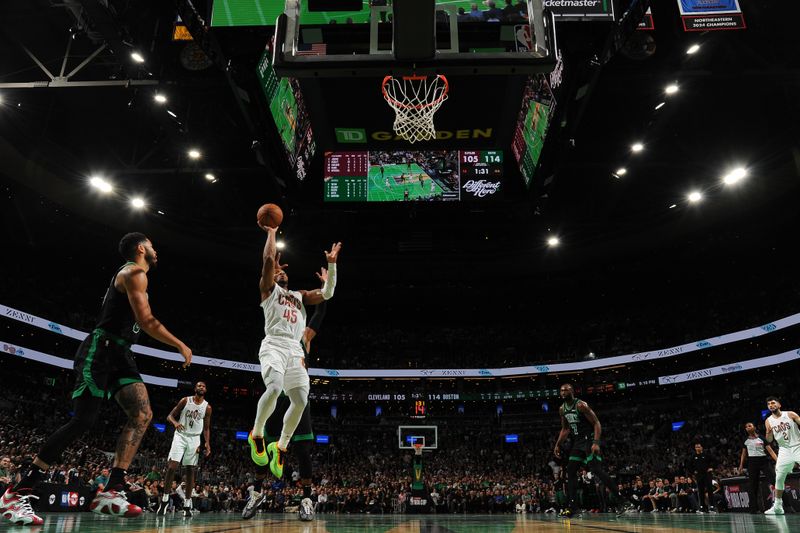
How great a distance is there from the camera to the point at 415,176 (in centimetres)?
1165

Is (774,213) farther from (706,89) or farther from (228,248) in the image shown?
(228,248)

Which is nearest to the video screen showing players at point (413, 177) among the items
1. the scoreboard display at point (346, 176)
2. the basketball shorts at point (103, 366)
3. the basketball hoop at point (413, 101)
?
the scoreboard display at point (346, 176)

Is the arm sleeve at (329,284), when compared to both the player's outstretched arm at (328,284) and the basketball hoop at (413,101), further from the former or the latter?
the basketball hoop at (413,101)


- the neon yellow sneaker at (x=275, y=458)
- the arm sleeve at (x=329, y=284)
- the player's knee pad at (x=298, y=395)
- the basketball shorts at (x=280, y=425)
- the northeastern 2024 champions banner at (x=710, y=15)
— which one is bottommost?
the neon yellow sneaker at (x=275, y=458)

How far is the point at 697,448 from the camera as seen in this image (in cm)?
1359

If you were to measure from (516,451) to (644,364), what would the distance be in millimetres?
9152

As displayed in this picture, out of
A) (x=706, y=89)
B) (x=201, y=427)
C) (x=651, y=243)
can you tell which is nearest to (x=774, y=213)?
(x=651, y=243)

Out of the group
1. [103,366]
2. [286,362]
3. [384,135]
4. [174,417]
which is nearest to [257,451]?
[286,362]

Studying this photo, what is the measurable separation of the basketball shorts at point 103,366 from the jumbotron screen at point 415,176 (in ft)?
24.4

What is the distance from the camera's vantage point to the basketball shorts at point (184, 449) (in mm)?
9680

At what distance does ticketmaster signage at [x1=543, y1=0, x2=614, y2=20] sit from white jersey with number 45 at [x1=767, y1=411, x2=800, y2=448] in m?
7.02

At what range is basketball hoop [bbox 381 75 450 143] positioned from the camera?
1020 centimetres

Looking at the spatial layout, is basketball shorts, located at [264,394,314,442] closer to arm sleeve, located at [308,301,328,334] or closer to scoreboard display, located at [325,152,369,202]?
arm sleeve, located at [308,301,328,334]

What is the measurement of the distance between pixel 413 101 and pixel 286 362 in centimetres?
620
